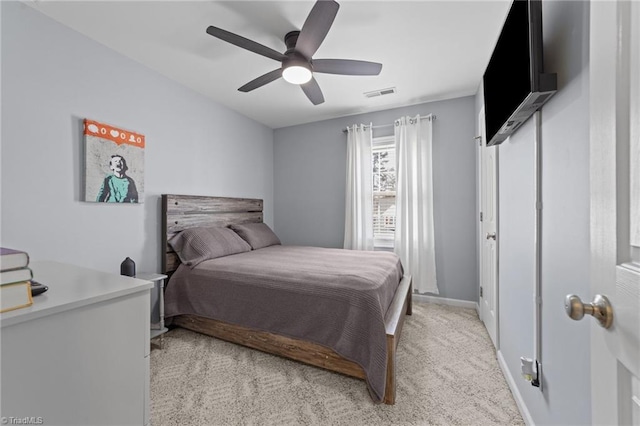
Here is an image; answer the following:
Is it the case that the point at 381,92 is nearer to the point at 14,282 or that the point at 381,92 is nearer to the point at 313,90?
the point at 313,90

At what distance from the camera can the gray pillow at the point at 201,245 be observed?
2.56 m

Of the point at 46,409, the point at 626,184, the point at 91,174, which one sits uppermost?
the point at 91,174

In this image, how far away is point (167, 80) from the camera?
107 inches

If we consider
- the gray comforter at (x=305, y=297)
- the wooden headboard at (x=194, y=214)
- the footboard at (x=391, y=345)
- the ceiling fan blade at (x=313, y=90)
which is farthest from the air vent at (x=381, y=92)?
the footboard at (x=391, y=345)

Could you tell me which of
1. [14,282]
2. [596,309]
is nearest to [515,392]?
[596,309]

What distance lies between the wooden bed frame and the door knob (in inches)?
49.3

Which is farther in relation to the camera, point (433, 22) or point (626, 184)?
point (433, 22)

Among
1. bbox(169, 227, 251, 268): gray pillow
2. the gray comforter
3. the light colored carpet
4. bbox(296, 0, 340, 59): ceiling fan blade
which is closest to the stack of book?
the light colored carpet

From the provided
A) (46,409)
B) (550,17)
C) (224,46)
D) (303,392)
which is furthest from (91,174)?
(550,17)

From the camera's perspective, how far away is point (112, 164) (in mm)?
2209

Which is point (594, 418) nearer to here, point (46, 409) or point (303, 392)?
point (46, 409)

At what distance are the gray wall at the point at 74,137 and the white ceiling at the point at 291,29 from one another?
17 centimetres

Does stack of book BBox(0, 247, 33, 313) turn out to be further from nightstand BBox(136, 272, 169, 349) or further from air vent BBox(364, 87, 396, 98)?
air vent BBox(364, 87, 396, 98)

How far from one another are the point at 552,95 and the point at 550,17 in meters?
0.35
